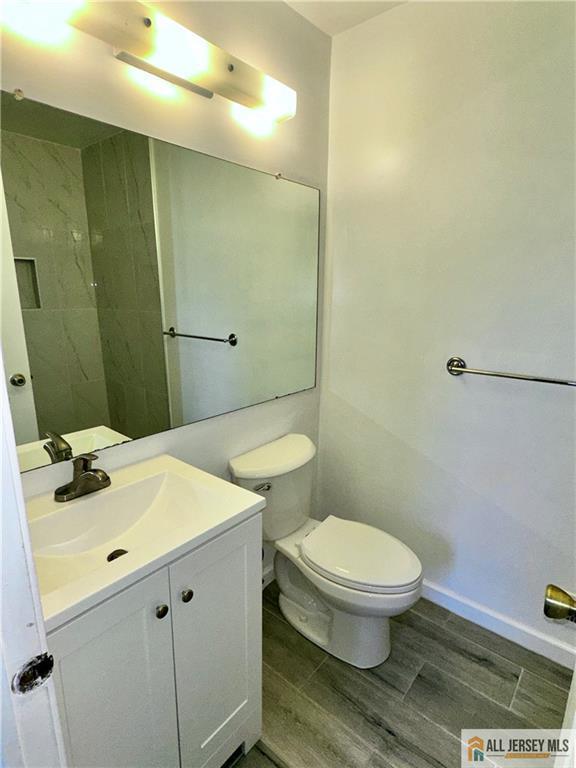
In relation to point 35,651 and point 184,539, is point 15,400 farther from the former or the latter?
point 35,651

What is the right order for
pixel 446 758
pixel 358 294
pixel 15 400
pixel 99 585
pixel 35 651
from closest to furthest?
pixel 35 651, pixel 99 585, pixel 15 400, pixel 446 758, pixel 358 294

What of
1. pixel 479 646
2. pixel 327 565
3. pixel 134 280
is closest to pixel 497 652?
pixel 479 646

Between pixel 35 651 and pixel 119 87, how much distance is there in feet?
4.28

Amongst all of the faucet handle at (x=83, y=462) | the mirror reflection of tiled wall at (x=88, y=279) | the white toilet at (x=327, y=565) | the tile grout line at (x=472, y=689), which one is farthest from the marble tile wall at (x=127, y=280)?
the tile grout line at (x=472, y=689)

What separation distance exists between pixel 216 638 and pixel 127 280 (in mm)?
1053

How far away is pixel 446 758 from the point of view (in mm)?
1254

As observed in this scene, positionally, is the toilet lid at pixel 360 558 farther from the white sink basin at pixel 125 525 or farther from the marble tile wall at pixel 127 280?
the marble tile wall at pixel 127 280

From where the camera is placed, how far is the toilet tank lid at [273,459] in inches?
61.7

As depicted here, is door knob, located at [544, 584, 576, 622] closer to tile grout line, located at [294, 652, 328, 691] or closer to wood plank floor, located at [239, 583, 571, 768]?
wood plank floor, located at [239, 583, 571, 768]

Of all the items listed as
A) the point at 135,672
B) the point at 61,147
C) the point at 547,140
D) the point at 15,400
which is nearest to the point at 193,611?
the point at 135,672

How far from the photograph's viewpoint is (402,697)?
1.44 meters

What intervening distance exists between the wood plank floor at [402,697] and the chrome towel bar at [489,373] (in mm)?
1090

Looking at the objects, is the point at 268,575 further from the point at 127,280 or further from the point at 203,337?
the point at 127,280

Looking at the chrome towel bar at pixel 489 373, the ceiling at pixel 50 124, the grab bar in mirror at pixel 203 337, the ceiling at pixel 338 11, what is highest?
the ceiling at pixel 338 11
